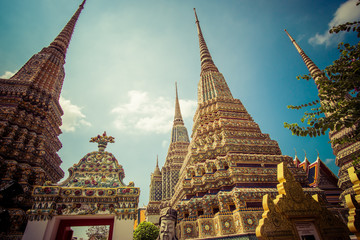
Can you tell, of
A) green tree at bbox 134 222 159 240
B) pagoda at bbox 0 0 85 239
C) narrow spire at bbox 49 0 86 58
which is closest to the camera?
pagoda at bbox 0 0 85 239

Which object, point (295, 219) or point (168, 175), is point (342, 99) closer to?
point (295, 219)

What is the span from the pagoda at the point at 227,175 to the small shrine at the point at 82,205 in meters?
4.03

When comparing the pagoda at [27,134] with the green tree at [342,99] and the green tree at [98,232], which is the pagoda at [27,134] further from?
the green tree at [342,99]

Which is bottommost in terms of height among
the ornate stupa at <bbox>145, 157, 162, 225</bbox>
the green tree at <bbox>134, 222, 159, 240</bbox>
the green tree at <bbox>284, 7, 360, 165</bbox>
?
the green tree at <bbox>134, 222, 159, 240</bbox>

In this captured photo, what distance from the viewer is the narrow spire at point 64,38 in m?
15.4

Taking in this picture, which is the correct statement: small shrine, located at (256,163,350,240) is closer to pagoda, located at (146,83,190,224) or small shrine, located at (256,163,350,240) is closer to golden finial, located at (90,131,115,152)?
golden finial, located at (90,131,115,152)

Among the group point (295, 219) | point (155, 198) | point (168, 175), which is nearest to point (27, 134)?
point (295, 219)

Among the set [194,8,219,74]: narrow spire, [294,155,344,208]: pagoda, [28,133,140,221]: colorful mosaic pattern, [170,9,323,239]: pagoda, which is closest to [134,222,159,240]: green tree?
[170,9,323,239]: pagoda

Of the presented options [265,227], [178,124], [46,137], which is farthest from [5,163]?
[178,124]

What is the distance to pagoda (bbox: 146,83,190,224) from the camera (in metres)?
22.8

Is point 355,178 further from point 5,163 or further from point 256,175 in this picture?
point 5,163

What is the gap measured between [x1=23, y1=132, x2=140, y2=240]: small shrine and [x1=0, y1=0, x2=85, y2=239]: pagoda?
8.86 feet

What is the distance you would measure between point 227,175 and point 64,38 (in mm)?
17079

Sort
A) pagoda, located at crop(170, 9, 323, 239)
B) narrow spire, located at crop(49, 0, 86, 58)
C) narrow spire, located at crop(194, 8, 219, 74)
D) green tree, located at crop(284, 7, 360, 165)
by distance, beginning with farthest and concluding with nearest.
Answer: narrow spire, located at crop(194, 8, 219, 74) < narrow spire, located at crop(49, 0, 86, 58) < pagoda, located at crop(170, 9, 323, 239) < green tree, located at crop(284, 7, 360, 165)
